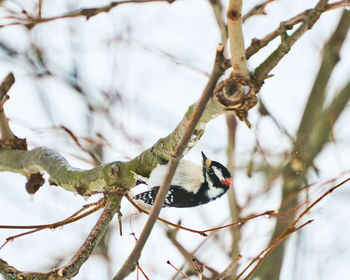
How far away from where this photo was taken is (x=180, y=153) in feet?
5.54

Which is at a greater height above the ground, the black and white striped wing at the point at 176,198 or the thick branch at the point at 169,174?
the black and white striped wing at the point at 176,198

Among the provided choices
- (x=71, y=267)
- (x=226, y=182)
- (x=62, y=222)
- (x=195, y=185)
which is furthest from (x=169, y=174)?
(x=226, y=182)

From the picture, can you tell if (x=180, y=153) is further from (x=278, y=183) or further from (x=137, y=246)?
(x=278, y=183)

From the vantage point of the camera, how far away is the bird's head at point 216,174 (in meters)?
3.88

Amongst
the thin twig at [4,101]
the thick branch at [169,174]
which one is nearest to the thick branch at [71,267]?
the thick branch at [169,174]

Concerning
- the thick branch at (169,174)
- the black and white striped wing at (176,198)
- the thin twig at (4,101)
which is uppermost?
the thin twig at (4,101)

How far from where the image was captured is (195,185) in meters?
3.87

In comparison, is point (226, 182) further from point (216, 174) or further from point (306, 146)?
point (306, 146)

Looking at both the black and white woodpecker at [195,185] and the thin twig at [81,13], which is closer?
the thin twig at [81,13]

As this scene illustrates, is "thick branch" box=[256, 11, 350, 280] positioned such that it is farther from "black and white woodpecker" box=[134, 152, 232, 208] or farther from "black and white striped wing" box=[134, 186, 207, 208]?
"black and white striped wing" box=[134, 186, 207, 208]

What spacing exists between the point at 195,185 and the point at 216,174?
0.65 ft

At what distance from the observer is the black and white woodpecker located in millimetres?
3711

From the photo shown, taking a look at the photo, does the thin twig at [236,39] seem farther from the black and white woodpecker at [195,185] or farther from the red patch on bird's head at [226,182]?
the red patch on bird's head at [226,182]

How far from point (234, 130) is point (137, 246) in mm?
2501
